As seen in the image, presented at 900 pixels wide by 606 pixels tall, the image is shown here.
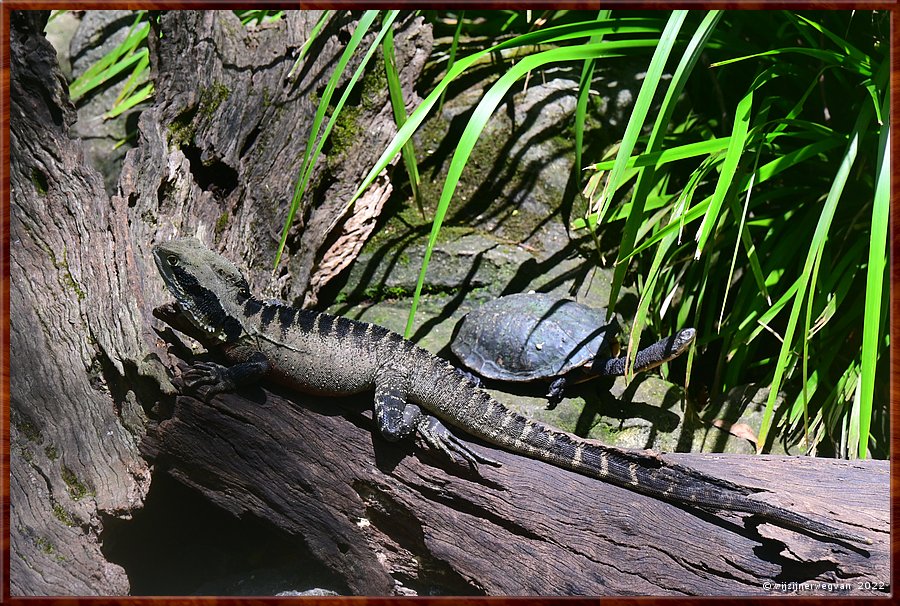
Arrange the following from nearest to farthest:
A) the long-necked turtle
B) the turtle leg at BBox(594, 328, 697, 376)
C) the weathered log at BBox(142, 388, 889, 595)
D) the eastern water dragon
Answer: the weathered log at BBox(142, 388, 889, 595), the eastern water dragon, the turtle leg at BBox(594, 328, 697, 376), the long-necked turtle

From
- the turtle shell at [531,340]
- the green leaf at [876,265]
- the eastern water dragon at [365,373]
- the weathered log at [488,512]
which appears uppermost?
the green leaf at [876,265]

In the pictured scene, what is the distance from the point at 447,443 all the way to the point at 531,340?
766 millimetres

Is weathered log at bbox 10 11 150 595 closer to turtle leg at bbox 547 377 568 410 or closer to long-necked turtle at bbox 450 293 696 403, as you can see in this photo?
long-necked turtle at bbox 450 293 696 403

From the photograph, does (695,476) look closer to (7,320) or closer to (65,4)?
(7,320)

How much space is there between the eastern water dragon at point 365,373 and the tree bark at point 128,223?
0.61ft

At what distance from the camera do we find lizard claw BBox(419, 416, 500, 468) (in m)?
1.81

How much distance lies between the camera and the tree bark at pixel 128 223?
5.61 feet

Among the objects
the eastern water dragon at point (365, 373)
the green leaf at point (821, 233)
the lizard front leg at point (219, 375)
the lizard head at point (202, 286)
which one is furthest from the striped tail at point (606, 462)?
the lizard head at point (202, 286)

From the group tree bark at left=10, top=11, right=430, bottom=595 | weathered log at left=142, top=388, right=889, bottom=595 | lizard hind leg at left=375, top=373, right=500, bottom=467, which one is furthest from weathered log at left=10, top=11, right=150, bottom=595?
lizard hind leg at left=375, top=373, right=500, bottom=467

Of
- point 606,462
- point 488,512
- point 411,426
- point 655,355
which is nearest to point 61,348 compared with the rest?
point 411,426

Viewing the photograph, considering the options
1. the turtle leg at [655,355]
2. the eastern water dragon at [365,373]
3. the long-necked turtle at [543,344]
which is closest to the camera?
the eastern water dragon at [365,373]

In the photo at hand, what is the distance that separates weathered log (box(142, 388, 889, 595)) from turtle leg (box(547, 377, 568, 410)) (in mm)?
650

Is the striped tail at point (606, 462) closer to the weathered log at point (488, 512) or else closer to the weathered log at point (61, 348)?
the weathered log at point (488, 512)

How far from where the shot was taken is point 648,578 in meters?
1.63
